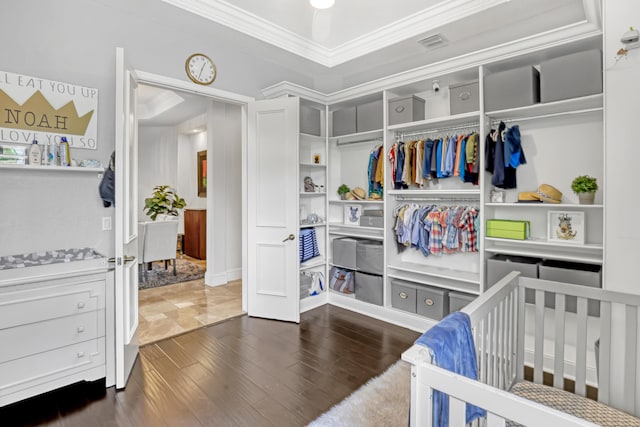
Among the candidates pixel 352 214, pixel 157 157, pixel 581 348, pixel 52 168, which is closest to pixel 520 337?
pixel 581 348

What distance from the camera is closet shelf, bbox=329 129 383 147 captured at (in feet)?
12.2

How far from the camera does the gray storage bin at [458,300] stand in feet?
9.98

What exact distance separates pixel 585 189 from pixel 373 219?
1862 millimetres

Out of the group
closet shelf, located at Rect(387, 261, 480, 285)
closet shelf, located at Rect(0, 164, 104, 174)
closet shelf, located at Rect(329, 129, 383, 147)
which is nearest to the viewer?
closet shelf, located at Rect(0, 164, 104, 174)

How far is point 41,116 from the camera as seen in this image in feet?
7.56

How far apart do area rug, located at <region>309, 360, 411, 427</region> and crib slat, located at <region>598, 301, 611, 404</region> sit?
1.04 m

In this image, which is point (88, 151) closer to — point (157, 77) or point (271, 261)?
→ point (157, 77)

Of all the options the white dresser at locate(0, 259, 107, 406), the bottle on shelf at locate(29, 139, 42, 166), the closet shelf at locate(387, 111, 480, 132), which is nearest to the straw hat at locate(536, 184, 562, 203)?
the closet shelf at locate(387, 111, 480, 132)

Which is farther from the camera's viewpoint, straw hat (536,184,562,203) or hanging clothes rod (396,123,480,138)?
hanging clothes rod (396,123,480,138)

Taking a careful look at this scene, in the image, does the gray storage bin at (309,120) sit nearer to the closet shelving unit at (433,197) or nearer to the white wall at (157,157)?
the closet shelving unit at (433,197)

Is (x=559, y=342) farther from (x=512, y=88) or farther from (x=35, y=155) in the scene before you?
(x=35, y=155)

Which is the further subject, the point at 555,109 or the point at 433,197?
the point at 433,197

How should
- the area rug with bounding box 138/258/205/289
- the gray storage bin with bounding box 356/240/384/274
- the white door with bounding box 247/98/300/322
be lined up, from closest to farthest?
the white door with bounding box 247/98/300/322 < the gray storage bin with bounding box 356/240/384/274 < the area rug with bounding box 138/258/205/289

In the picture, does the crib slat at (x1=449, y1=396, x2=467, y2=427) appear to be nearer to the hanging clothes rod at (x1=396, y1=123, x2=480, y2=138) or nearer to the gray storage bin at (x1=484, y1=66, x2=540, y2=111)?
the gray storage bin at (x1=484, y1=66, x2=540, y2=111)
